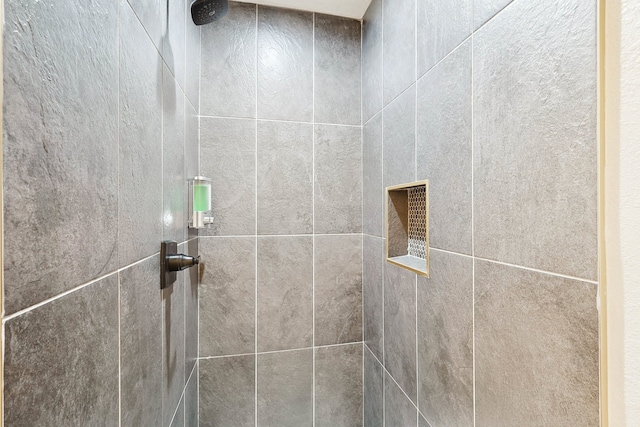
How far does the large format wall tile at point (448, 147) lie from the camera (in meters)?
0.77

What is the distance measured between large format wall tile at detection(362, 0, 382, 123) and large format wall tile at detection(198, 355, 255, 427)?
4.41ft

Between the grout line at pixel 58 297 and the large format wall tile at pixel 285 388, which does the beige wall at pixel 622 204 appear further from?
the large format wall tile at pixel 285 388

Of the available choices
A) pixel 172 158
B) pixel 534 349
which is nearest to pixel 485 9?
pixel 534 349

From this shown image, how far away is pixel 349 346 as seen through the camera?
1.56m

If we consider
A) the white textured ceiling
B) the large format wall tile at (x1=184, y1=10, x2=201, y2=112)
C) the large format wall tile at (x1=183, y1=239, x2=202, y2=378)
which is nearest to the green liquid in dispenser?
the large format wall tile at (x1=183, y1=239, x2=202, y2=378)

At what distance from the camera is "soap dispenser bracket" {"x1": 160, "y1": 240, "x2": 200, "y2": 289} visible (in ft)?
2.79

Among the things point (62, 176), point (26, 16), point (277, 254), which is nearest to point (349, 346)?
point (277, 254)

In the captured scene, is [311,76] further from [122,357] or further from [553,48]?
[122,357]

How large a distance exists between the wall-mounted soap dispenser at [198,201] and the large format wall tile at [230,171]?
18cm

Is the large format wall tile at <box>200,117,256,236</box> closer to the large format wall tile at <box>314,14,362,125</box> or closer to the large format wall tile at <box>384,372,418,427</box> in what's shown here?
the large format wall tile at <box>314,14,362,125</box>

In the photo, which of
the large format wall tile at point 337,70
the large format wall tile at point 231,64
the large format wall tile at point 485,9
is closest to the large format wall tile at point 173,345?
the large format wall tile at point 231,64

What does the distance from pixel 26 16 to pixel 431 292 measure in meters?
1.01

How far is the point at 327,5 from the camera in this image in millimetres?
1462

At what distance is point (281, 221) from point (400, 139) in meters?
0.69
